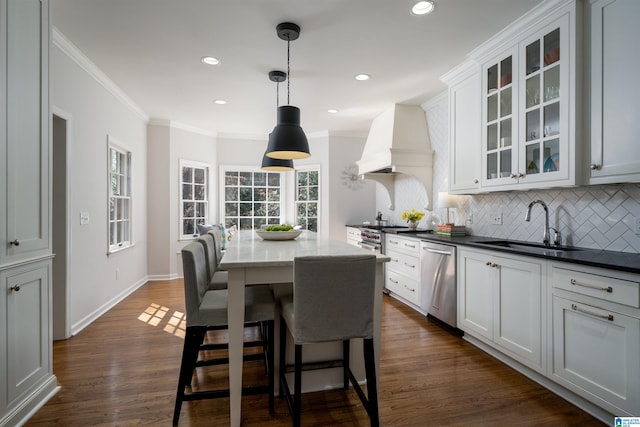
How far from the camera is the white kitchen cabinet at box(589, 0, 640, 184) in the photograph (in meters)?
1.95

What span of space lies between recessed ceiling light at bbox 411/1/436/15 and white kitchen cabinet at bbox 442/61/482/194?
1045 mm

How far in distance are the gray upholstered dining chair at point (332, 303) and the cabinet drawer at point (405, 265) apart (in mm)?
2101

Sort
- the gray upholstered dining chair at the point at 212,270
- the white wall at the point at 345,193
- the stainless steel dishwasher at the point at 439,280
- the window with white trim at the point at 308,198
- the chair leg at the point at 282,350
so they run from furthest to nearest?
the window with white trim at the point at 308,198 → the white wall at the point at 345,193 → the stainless steel dishwasher at the point at 439,280 → the gray upholstered dining chair at the point at 212,270 → the chair leg at the point at 282,350

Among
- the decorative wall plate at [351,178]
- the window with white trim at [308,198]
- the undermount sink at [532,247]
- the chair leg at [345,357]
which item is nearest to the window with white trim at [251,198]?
the window with white trim at [308,198]

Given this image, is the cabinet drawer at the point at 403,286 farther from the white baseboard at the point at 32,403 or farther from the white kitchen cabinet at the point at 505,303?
the white baseboard at the point at 32,403

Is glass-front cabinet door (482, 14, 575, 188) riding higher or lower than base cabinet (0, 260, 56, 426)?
higher

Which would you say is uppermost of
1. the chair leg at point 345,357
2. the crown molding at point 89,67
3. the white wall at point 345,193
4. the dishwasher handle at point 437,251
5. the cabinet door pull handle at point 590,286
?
the crown molding at point 89,67

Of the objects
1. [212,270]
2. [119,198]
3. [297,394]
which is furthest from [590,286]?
[119,198]

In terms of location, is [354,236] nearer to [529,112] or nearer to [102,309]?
[529,112]

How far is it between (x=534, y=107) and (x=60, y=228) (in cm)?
426

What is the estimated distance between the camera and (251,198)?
6.57 metres

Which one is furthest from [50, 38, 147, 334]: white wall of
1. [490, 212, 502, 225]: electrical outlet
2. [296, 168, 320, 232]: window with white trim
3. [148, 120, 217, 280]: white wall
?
[490, 212, 502, 225]: electrical outlet

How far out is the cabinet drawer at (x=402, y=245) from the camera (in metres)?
3.79

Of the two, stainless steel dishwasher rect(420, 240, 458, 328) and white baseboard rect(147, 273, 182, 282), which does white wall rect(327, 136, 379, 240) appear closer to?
stainless steel dishwasher rect(420, 240, 458, 328)
